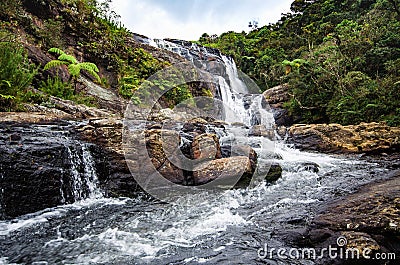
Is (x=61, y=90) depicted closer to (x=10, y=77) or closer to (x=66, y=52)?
(x=10, y=77)

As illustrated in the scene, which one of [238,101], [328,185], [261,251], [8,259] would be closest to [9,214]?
[8,259]

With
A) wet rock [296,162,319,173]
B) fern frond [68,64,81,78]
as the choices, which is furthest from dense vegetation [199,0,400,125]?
fern frond [68,64,81,78]

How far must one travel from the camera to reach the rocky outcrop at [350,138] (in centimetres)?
908

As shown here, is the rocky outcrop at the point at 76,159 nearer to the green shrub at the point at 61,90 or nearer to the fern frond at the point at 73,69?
the green shrub at the point at 61,90

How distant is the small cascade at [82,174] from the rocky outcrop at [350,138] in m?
8.34

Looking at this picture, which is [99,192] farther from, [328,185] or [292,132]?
[292,132]

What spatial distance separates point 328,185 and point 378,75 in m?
11.2

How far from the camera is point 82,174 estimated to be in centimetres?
516

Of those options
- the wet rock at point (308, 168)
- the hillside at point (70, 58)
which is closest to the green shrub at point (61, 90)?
the hillside at point (70, 58)

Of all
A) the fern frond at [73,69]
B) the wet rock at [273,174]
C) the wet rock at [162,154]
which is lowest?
the wet rock at [273,174]

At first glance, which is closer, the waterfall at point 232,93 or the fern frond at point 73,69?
the fern frond at point 73,69

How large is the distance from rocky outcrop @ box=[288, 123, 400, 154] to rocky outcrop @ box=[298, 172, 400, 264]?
643cm

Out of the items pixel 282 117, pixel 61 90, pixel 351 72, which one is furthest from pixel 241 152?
pixel 282 117

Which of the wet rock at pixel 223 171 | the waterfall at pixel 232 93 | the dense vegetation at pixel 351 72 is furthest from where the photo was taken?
the waterfall at pixel 232 93
